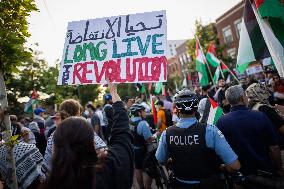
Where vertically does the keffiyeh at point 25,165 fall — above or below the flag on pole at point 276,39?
below

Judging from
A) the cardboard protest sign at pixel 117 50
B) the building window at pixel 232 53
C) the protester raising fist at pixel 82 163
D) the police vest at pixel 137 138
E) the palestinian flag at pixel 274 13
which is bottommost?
the police vest at pixel 137 138

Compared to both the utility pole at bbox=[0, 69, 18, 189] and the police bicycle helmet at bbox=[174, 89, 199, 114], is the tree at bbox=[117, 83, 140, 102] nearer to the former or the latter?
the police bicycle helmet at bbox=[174, 89, 199, 114]

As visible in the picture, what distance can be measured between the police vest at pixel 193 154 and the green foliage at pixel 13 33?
1880 millimetres

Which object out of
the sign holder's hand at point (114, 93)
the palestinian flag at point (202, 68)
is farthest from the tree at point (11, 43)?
the palestinian flag at point (202, 68)

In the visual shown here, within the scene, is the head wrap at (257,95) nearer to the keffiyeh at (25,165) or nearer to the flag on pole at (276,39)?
the flag on pole at (276,39)

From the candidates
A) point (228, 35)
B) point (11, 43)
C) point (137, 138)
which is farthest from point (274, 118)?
point (228, 35)

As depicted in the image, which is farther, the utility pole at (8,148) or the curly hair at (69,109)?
the curly hair at (69,109)

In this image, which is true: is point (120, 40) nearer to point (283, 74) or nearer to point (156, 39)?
point (156, 39)

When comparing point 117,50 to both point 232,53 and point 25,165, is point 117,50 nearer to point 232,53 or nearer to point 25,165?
point 25,165

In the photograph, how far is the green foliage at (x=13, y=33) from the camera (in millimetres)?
3330

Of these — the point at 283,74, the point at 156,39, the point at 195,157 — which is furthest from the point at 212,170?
the point at 283,74

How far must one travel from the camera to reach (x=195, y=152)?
10.9 feet

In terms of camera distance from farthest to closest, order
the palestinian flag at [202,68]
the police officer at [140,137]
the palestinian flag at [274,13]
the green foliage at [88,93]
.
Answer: the green foliage at [88,93], the palestinian flag at [202,68], the police officer at [140,137], the palestinian flag at [274,13]

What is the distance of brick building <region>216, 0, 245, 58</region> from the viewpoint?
33562 millimetres
